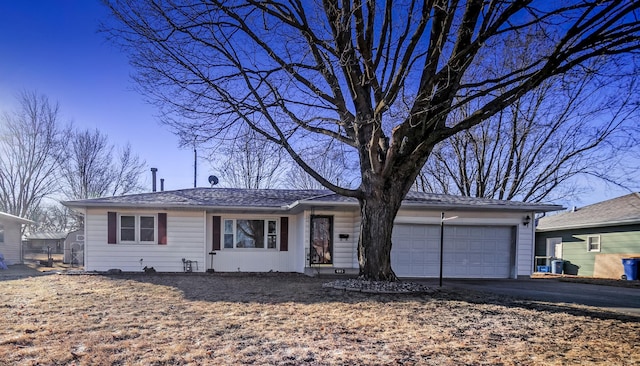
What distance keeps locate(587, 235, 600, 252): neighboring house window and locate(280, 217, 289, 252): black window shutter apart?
14.3 metres

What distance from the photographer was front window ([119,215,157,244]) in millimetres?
12555

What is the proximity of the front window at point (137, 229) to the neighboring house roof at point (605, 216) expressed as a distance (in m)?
18.2

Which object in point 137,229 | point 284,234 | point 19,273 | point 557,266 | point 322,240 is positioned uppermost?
point 137,229

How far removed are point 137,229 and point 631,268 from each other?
18.0 m

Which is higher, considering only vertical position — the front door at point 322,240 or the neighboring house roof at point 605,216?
the neighboring house roof at point 605,216

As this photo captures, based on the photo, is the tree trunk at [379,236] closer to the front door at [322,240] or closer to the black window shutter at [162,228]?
the front door at [322,240]

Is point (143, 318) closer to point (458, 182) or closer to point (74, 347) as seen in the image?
point (74, 347)

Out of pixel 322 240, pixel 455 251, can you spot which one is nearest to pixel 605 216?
pixel 455 251

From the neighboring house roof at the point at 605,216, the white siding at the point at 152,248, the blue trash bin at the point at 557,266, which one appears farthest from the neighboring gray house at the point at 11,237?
the neighboring house roof at the point at 605,216

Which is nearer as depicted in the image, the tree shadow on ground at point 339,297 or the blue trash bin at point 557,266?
the tree shadow on ground at point 339,297

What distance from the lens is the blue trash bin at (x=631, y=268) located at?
14.3m

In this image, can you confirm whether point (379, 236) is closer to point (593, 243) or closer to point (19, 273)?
point (19, 273)

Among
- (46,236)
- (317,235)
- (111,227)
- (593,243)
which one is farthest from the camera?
(46,236)

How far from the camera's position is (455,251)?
12.6 m
